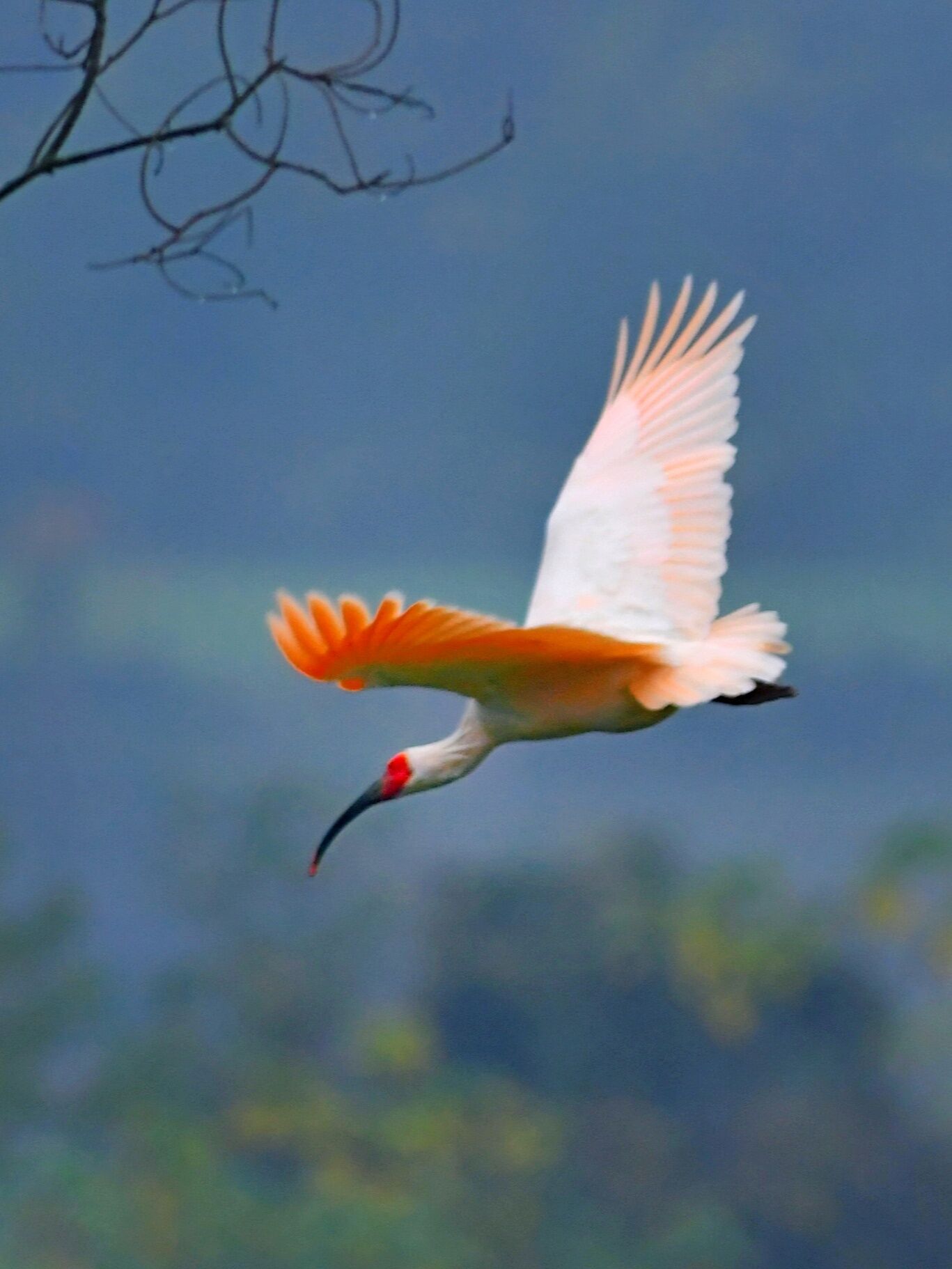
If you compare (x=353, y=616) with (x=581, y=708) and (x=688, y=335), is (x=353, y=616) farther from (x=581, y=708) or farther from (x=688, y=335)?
(x=688, y=335)

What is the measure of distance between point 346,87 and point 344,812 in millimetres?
1456

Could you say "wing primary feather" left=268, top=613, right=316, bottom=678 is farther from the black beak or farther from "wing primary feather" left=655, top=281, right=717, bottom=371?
"wing primary feather" left=655, top=281, right=717, bottom=371

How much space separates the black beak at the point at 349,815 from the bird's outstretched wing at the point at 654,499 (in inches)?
16.9

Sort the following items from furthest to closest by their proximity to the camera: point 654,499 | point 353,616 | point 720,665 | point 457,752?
1. point 654,499
2. point 457,752
3. point 720,665
4. point 353,616

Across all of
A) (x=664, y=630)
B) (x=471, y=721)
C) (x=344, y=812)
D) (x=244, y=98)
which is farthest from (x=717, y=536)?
(x=244, y=98)

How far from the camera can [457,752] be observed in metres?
3.26

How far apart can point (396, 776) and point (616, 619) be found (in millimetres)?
501

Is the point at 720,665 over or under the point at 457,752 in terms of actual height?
over

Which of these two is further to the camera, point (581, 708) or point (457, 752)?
point (457, 752)

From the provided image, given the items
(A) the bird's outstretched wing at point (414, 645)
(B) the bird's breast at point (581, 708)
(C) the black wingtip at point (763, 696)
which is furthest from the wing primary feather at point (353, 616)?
(C) the black wingtip at point (763, 696)

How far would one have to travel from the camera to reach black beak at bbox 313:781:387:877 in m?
3.38

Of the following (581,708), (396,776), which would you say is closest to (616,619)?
(581,708)

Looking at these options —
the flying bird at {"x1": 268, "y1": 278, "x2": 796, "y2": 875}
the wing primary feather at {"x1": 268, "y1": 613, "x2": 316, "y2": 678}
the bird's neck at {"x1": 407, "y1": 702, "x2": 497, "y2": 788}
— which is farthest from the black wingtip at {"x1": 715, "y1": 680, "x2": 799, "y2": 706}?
the wing primary feather at {"x1": 268, "y1": 613, "x2": 316, "y2": 678}

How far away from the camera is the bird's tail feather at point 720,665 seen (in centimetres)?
287
